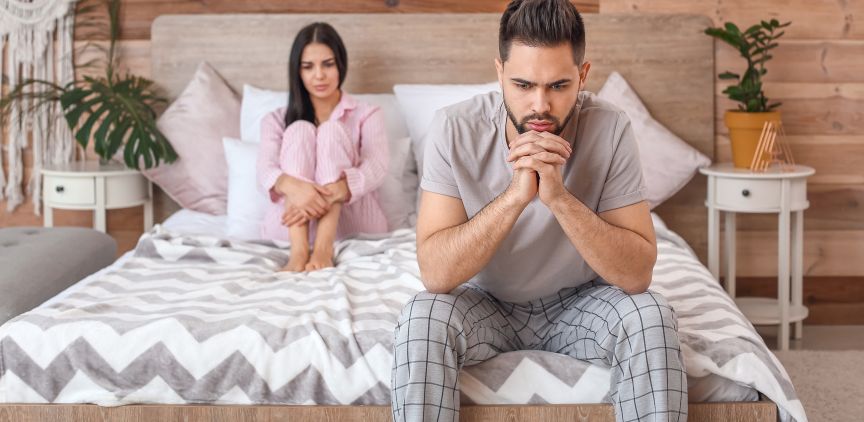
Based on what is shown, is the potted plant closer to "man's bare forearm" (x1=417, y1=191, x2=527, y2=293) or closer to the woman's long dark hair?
the woman's long dark hair

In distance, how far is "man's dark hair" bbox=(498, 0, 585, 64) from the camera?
1.81 meters

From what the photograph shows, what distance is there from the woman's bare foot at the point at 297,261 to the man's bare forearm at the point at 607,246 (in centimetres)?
108

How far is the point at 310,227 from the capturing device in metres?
2.94

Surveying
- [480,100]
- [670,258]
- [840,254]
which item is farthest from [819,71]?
[480,100]

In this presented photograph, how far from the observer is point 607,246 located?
72.4 inches

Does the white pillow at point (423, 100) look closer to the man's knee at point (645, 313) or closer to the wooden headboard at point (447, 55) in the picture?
the wooden headboard at point (447, 55)

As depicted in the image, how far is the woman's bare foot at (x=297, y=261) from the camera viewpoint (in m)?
2.75

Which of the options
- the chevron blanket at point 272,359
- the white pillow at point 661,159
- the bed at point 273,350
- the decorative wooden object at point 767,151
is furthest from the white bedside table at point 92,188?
the decorative wooden object at point 767,151

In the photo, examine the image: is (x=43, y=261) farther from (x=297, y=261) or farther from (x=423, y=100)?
(x=423, y=100)

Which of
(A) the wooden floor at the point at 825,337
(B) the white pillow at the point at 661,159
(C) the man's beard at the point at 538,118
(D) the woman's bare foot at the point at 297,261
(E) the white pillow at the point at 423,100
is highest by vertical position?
(E) the white pillow at the point at 423,100

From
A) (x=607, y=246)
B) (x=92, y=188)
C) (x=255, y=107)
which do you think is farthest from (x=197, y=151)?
(x=607, y=246)

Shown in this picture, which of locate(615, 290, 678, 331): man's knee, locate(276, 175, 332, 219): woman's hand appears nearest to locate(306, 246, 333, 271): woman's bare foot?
locate(276, 175, 332, 219): woman's hand

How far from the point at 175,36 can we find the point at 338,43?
811 millimetres

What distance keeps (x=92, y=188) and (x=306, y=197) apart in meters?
0.96
